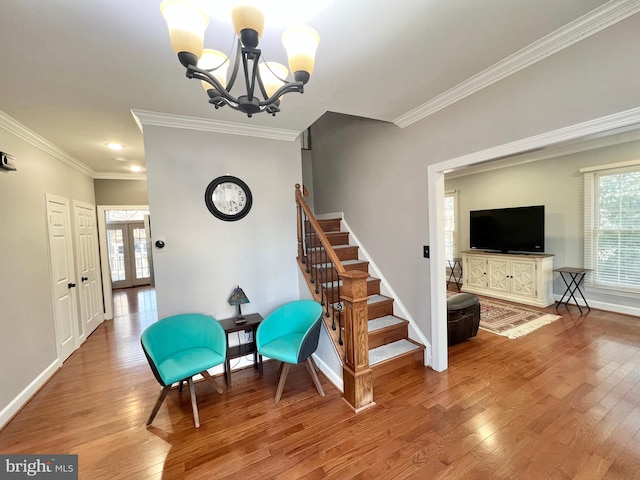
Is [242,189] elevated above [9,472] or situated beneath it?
elevated above

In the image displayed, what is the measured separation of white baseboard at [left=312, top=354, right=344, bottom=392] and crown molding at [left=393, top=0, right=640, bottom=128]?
2693mm

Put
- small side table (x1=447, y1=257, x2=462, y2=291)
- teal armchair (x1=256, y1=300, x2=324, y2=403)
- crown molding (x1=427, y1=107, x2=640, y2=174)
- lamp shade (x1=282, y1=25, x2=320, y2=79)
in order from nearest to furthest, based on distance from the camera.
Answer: lamp shade (x1=282, y1=25, x2=320, y2=79), crown molding (x1=427, y1=107, x2=640, y2=174), teal armchair (x1=256, y1=300, x2=324, y2=403), small side table (x1=447, y1=257, x2=462, y2=291)

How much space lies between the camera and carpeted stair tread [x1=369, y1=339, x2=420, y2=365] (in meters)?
2.67

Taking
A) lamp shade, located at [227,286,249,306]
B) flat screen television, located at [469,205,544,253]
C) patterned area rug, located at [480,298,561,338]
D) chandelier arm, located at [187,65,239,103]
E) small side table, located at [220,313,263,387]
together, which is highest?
chandelier arm, located at [187,65,239,103]

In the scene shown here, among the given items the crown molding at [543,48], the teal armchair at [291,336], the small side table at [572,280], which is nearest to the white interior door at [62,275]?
the teal armchair at [291,336]

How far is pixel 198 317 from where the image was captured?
101 inches

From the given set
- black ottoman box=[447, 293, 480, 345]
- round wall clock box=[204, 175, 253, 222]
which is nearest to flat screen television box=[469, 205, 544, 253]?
black ottoman box=[447, 293, 480, 345]

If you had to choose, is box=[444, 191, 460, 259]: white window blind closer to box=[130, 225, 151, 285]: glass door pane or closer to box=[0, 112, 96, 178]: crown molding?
box=[0, 112, 96, 178]: crown molding

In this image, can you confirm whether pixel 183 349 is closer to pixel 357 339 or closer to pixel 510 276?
pixel 357 339

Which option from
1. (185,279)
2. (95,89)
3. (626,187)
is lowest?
(185,279)

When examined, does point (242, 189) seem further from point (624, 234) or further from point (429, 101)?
point (624, 234)

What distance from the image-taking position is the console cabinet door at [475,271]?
5.42 meters

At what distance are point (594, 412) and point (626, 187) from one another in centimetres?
381

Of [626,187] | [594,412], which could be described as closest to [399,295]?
[594,412]
